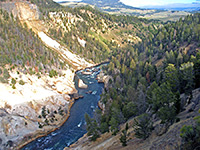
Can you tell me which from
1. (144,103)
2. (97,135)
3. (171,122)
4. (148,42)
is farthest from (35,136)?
(148,42)

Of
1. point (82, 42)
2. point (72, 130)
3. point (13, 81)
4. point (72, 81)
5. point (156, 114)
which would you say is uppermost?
point (82, 42)

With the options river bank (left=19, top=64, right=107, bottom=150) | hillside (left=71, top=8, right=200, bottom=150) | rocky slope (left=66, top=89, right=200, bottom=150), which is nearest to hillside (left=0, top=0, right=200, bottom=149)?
hillside (left=71, top=8, right=200, bottom=150)

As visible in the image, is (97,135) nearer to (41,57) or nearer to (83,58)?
(41,57)

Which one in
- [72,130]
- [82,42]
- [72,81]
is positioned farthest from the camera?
[82,42]

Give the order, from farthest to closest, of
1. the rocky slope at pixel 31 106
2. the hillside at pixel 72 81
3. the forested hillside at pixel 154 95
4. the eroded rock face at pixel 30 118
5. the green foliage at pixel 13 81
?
the green foliage at pixel 13 81 → the rocky slope at pixel 31 106 → the eroded rock face at pixel 30 118 → the hillside at pixel 72 81 → the forested hillside at pixel 154 95

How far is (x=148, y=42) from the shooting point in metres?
141

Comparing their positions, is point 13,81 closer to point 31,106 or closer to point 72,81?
point 31,106

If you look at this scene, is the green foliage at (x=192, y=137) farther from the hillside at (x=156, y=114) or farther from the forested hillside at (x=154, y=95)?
the forested hillside at (x=154, y=95)

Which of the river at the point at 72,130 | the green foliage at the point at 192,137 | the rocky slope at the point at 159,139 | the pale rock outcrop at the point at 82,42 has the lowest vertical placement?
the river at the point at 72,130

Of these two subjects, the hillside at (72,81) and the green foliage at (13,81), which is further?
the green foliage at (13,81)

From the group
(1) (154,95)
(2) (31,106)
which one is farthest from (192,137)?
(2) (31,106)

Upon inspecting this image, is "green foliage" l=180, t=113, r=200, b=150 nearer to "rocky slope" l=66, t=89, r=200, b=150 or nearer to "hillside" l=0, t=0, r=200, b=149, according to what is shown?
"rocky slope" l=66, t=89, r=200, b=150

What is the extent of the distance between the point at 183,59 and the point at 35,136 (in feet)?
229

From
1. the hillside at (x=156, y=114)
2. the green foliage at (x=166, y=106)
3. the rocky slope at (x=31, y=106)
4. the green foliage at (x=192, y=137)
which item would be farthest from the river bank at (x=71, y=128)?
the green foliage at (x=192, y=137)
